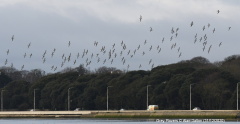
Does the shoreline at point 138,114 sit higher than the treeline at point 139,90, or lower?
lower

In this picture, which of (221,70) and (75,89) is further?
(75,89)

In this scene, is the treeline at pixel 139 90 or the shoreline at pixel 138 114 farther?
the treeline at pixel 139 90

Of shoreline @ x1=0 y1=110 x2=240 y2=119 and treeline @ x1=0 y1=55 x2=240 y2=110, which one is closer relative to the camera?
shoreline @ x1=0 y1=110 x2=240 y2=119

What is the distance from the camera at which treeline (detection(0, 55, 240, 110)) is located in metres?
116

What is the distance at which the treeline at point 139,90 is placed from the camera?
11644 cm

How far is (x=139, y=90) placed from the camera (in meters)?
127

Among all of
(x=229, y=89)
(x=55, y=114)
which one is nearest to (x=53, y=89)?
(x=55, y=114)

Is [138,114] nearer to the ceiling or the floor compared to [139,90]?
nearer to the floor

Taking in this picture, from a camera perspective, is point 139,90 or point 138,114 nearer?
point 138,114

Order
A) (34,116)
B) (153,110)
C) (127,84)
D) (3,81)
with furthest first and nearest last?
1. (3,81)
2. (127,84)
3. (34,116)
4. (153,110)

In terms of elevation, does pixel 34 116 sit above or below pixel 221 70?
below

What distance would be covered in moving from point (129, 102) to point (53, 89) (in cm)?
2615

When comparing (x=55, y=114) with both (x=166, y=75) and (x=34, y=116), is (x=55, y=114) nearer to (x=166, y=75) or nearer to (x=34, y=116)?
(x=34, y=116)

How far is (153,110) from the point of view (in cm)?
11144
